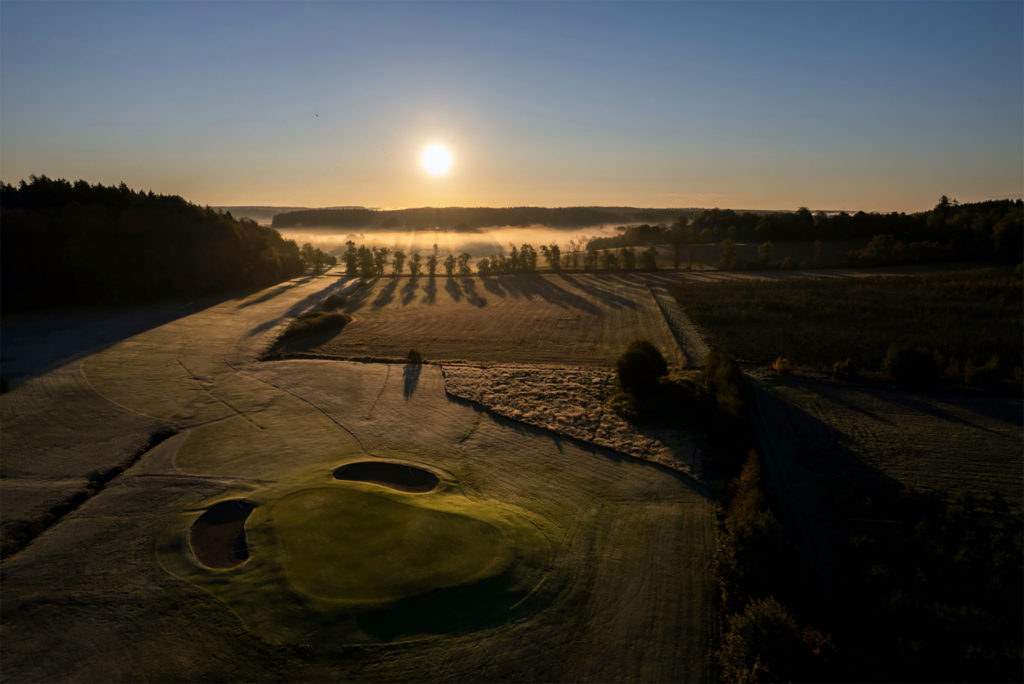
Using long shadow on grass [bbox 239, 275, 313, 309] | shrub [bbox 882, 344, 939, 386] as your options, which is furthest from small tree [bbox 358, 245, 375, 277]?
shrub [bbox 882, 344, 939, 386]

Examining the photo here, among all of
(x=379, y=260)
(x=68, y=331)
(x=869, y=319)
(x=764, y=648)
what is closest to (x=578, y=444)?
(x=764, y=648)

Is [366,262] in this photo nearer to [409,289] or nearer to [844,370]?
[409,289]

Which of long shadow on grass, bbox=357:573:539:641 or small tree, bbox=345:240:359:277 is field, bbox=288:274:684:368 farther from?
long shadow on grass, bbox=357:573:539:641

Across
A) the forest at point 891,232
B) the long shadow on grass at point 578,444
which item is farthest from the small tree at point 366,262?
the long shadow on grass at point 578,444

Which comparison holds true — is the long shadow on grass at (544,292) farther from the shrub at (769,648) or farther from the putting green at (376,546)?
the shrub at (769,648)

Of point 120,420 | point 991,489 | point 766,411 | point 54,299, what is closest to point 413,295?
point 54,299

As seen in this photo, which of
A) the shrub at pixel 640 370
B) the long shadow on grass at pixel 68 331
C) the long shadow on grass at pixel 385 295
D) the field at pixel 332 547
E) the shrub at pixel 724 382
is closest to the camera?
the field at pixel 332 547
